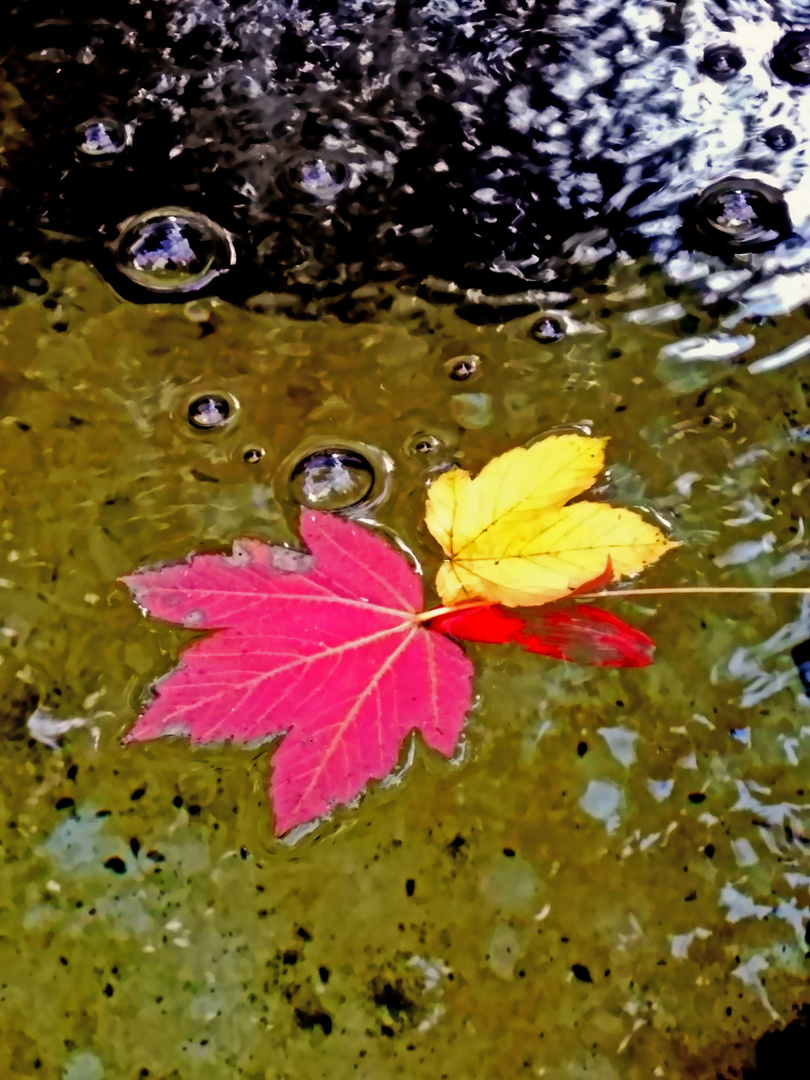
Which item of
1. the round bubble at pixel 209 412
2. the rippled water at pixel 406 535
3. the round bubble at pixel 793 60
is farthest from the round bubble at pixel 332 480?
the round bubble at pixel 793 60

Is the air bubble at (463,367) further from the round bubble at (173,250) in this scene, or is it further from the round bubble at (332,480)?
the round bubble at (173,250)

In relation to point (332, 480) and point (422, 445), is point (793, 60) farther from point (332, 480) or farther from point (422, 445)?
point (332, 480)

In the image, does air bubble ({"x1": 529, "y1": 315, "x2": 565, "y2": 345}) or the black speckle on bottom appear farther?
air bubble ({"x1": 529, "y1": 315, "x2": 565, "y2": 345})

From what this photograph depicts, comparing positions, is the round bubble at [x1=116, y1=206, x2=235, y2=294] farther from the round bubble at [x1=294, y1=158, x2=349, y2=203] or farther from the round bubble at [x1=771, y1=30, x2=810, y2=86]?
the round bubble at [x1=771, y1=30, x2=810, y2=86]

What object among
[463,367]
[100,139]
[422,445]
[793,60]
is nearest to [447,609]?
[422,445]

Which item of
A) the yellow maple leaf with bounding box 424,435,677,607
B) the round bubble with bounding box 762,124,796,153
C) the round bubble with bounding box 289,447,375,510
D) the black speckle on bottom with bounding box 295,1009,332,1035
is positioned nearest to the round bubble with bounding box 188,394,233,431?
the round bubble with bounding box 289,447,375,510
